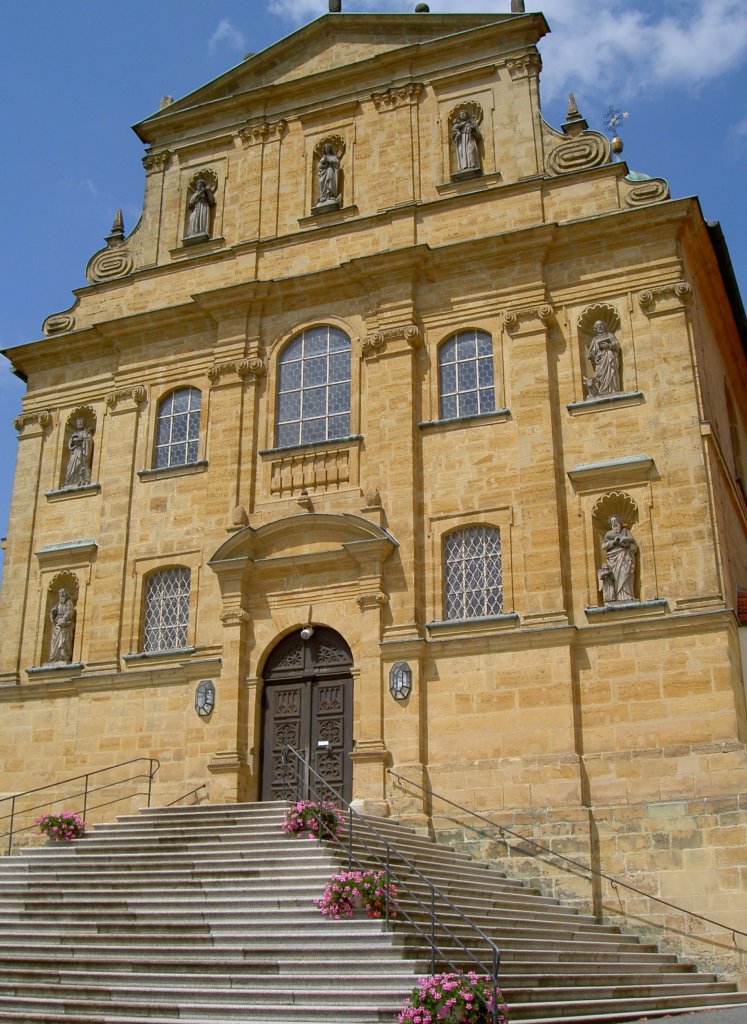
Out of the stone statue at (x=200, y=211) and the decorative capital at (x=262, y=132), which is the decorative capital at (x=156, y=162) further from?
the decorative capital at (x=262, y=132)

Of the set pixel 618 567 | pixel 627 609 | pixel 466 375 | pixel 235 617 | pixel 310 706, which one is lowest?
pixel 310 706

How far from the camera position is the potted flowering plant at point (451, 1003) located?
10.4 m

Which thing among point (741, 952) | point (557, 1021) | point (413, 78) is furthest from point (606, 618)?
point (413, 78)

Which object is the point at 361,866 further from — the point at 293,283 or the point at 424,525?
the point at 293,283

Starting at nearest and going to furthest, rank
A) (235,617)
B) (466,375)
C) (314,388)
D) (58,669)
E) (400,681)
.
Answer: (400,681) → (235,617) → (466,375) → (314,388) → (58,669)

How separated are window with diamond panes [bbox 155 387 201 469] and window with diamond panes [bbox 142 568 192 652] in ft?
7.42

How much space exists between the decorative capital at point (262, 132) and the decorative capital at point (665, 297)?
889 centimetres

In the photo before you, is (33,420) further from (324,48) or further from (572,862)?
(572,862)

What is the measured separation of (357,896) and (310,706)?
24.2 ft

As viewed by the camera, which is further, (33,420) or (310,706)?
(33,420)

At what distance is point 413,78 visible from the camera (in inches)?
930

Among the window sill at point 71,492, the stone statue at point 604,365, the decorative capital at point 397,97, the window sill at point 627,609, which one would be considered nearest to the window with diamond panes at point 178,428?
the window sill at point 71,492

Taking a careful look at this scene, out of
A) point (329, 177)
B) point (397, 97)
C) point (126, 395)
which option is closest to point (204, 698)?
point (126, 395)

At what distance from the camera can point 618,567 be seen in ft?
62.0
